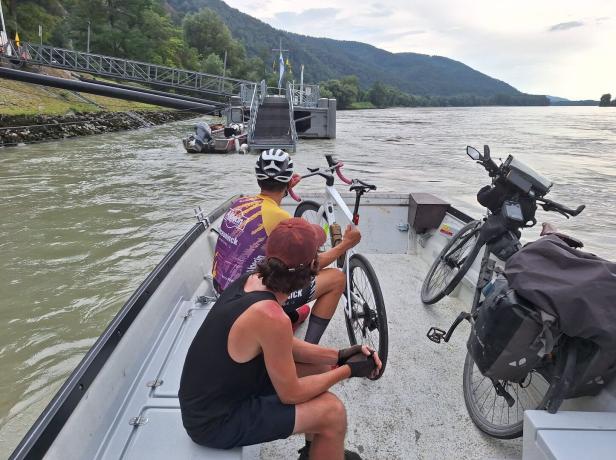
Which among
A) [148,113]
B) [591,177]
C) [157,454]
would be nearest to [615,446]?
[157,454]

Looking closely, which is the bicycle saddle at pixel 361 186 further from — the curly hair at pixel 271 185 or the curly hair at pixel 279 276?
the curly hair at pixel 279 276

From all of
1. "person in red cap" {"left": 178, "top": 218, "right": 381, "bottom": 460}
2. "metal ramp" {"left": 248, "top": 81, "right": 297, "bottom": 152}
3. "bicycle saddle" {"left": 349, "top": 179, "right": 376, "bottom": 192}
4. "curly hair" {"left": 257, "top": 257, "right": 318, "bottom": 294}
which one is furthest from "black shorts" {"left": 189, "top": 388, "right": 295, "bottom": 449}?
"metal ramp" {"left": 248, "top": 81, "right": 297, "bottom": 152}

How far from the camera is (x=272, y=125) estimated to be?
21266 mm

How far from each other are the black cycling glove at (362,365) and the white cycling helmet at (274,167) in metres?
1.10

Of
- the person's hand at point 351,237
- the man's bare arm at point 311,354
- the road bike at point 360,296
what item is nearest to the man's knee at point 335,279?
the road bike at point 360,296

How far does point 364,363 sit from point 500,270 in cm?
107

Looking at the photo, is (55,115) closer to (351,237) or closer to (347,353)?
(351,237)

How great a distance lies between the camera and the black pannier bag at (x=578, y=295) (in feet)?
5.23

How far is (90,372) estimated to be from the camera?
5.95 ft

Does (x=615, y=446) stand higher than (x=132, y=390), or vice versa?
(x=615, y=446)

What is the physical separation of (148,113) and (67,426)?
30.9 meters

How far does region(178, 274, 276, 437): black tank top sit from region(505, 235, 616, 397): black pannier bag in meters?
0.99

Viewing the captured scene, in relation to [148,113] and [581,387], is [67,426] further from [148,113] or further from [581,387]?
[148,113]

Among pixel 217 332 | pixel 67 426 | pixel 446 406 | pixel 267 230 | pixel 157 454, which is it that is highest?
pixel 267 230
